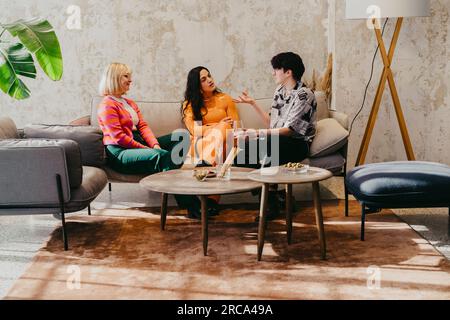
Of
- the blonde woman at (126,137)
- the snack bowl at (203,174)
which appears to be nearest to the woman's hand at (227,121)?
the blonde woman at (126,137)

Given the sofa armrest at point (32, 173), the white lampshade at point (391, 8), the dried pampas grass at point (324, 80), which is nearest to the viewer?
the sofa armrest at point (32, 173)

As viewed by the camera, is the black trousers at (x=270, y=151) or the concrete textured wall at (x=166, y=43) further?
the concrete textured wall at (x=166, y=43)

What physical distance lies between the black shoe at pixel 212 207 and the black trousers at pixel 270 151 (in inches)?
12.1

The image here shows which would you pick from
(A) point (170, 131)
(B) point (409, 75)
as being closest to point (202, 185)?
(A) point (170, 131)

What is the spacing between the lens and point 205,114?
4488mm

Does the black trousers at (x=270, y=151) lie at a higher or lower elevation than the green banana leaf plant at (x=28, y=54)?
lower

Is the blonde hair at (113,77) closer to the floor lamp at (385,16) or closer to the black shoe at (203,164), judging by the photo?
the black shoe at (203,164)

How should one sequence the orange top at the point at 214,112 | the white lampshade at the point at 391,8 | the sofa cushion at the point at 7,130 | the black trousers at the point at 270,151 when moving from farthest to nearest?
the orange top at the point at 214,112, the white lampshade at the point at 391,8, the black trousers at the point at 270,151, the sofa cushion at the point at 7,130

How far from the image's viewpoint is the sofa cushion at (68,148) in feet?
11.0

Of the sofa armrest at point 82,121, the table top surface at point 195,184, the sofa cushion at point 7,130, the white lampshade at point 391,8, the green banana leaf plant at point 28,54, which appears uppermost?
the white lampshade at point 391,8

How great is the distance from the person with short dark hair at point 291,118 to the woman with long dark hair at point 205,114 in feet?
1.00

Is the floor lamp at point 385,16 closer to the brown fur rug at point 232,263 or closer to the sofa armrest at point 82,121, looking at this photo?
the brown fur rug at point 232,263

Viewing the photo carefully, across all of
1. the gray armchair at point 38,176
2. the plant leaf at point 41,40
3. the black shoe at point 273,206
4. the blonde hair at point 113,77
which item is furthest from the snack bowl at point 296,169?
the plant leaf at point 41,40
